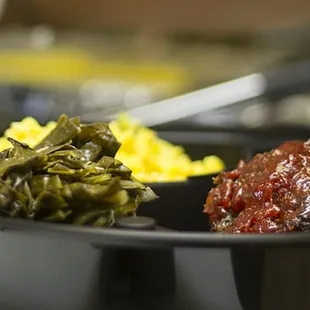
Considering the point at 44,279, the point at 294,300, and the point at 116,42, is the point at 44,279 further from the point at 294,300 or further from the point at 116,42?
the point at 116,42

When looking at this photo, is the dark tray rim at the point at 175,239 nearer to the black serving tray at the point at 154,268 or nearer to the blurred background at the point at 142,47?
the black serving tray at the point at 154,268

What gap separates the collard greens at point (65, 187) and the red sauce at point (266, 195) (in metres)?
0.08

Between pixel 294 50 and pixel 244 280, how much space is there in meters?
1.83

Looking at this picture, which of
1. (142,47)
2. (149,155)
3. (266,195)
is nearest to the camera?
(266,195)

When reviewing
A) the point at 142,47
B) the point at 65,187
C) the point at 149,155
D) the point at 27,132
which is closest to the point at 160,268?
the point at 65,187

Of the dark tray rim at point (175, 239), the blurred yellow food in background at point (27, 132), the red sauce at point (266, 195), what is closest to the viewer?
the dark tray rim at point (175, 239)

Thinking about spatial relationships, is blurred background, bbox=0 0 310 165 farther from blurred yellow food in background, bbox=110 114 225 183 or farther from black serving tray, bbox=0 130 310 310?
black serving tray, bbox=0 130 310 310

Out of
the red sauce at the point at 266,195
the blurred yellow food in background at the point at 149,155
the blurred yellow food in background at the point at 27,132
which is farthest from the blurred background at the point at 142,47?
the red sauce at the point at 266,195

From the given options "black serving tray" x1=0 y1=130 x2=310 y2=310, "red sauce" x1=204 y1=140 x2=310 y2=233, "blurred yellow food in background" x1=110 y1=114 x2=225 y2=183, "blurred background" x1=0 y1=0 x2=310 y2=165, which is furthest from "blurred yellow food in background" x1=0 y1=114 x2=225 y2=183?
"blurred background" x1=0 y1=0 x2=310 y2=165

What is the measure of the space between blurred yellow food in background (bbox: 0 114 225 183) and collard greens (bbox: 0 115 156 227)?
0.24m

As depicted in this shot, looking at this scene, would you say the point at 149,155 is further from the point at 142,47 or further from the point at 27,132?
the point at 142,47

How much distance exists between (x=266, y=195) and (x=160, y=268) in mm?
183

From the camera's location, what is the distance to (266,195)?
0.60 meters

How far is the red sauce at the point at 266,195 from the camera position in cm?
57
